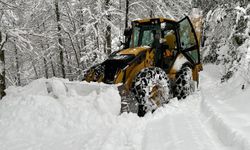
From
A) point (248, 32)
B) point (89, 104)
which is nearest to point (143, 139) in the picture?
point (89, 104)

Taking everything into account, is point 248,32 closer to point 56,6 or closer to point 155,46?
point 155,46

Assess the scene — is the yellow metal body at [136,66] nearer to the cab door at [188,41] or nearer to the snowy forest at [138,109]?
the snowy forest at [138,109]

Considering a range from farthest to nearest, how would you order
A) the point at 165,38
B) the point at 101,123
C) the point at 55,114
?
the point at 165,38 < the point at 101,123 < the point at 55,114

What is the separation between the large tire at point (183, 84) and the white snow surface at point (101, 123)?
1509 millimetres

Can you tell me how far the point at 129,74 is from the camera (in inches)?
348

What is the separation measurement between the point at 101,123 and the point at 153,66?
3125mm

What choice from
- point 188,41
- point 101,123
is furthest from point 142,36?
point 101,123

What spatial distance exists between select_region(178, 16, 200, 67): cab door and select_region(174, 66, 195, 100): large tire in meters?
0.73

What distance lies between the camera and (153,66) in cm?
991

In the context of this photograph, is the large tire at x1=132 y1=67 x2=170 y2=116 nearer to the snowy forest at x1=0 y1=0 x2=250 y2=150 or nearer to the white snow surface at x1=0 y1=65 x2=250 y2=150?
the snowy forest at x1=0 y1=0 x2=250 y2=150

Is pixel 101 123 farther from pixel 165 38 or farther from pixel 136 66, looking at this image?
pixel 165 38

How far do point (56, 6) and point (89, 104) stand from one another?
14955 millimetres

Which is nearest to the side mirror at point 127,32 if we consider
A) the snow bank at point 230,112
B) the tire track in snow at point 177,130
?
the tire track in snow at point 177,130

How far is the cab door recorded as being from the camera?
10.8 metres
